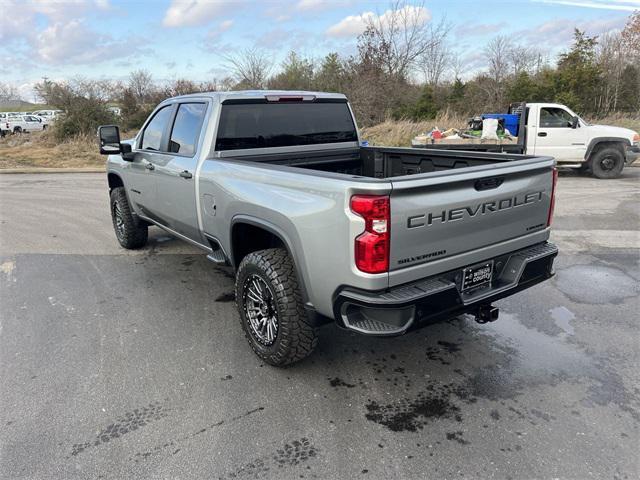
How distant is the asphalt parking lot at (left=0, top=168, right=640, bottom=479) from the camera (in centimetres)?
257

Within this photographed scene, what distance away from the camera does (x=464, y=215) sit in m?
2.95

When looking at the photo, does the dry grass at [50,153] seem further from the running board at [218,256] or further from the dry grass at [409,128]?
the running board at [218,256]

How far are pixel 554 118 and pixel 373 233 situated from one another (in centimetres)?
1189

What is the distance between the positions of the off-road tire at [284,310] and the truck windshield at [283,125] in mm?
1373

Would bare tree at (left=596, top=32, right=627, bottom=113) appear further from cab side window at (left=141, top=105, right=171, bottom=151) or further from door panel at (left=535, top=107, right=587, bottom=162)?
cab side window at (left=141, top=105, right=171, bottom=151)

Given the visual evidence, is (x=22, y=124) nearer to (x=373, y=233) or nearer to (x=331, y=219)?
(x=331, y=219)

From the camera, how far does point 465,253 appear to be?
3.04 meters

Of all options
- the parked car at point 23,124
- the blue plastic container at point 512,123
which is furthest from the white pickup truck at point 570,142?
the parked car at point 23,124

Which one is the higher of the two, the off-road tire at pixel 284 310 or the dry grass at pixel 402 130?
the dry grass at pixel 402 130

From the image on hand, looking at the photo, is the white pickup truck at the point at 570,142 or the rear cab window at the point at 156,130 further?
the white pickup truck at the point at 570,142

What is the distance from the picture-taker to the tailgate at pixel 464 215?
2707 millimetres

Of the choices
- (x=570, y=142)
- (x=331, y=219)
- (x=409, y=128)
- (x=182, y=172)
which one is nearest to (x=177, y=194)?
(x=182, y=172)

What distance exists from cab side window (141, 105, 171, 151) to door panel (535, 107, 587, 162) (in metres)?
10.3

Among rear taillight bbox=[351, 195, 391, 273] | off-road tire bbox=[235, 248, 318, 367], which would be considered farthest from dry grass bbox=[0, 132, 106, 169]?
rear taillight bbox=[351, 195, 391, 273]
